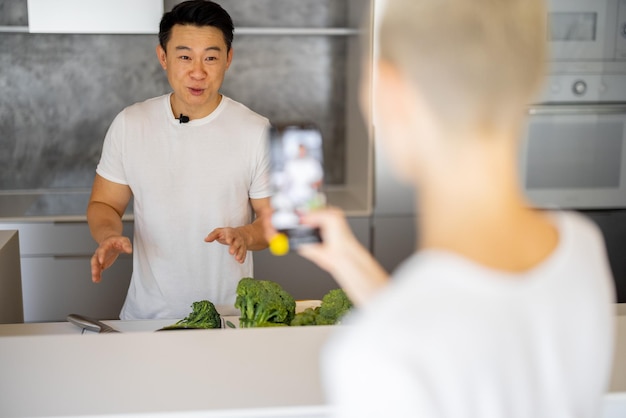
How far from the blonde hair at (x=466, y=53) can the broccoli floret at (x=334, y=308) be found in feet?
3.21

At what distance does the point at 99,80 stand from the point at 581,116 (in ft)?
7.05

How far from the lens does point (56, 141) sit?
12.0 feet

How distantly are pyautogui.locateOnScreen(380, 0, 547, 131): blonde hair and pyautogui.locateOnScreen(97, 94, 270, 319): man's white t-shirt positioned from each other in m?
1.62

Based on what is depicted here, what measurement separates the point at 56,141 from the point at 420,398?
3383mm

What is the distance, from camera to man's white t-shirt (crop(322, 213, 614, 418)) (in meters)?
0.55

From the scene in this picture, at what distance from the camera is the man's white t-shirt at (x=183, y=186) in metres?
2.19

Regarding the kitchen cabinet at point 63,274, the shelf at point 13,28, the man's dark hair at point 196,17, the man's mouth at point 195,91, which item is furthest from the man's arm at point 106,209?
the shelf at point 13,28

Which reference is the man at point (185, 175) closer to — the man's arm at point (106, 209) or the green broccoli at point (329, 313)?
the man's arm at point (106, 209)

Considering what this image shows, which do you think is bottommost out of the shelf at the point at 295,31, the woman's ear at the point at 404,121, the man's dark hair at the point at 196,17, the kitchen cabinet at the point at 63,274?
the kitchen cabinet at the point at 63,274

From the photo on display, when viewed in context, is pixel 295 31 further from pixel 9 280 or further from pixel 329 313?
pixel 329 313

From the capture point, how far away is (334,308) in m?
1.56

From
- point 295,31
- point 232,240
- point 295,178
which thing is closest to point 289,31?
point 295,31

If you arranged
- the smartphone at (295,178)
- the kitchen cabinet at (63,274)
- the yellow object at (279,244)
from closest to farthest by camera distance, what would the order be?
1. the yellow object at (279,244)
2. the smartphone at (295,178)
3. the kitchen cabinet at (63,274)

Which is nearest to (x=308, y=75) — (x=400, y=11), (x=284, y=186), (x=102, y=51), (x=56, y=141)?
(x=102, y=51)
